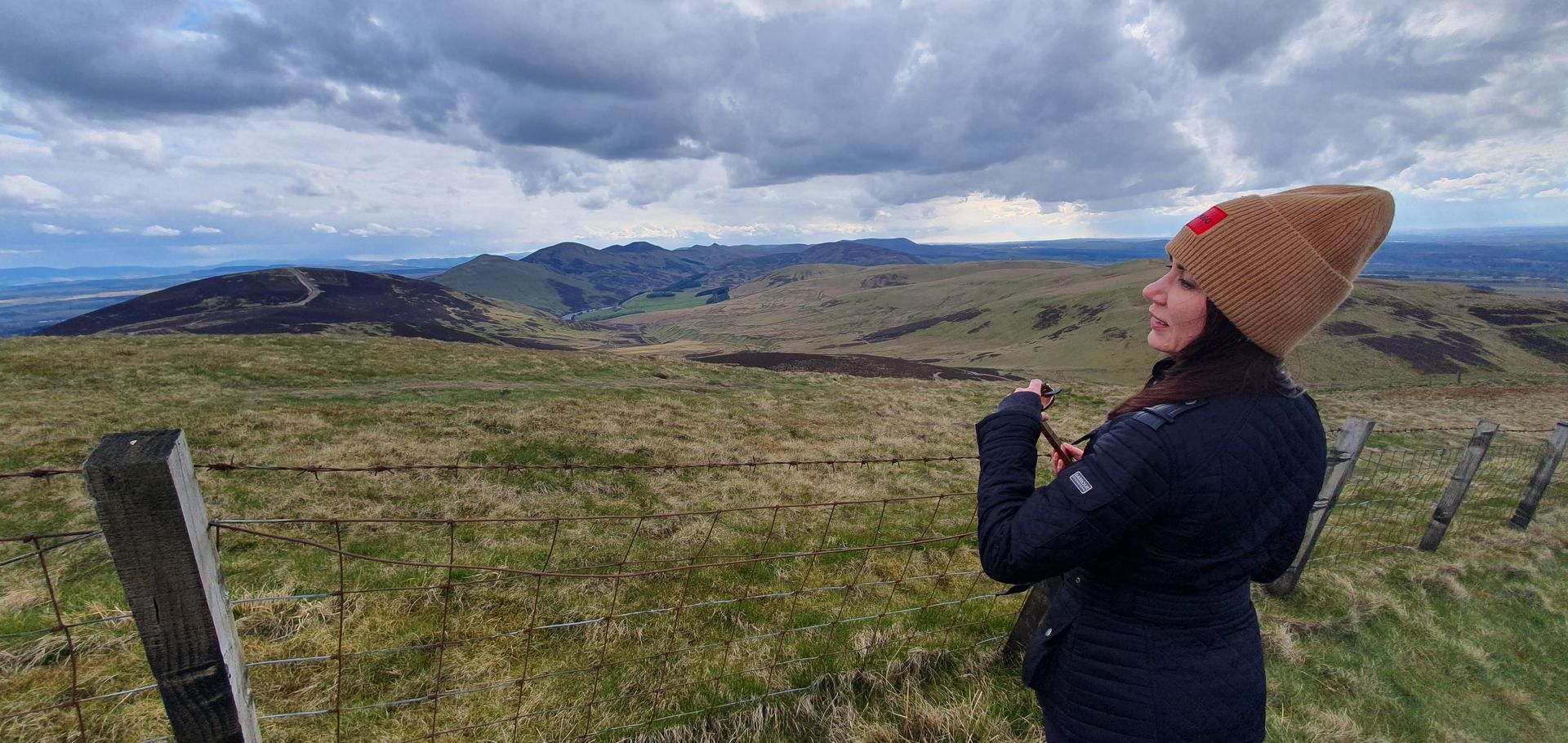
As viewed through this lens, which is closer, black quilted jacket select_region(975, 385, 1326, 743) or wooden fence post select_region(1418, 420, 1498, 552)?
black quilted jacket select_region(975, 385, 1326, 743)

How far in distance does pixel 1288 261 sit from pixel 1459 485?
10.7 m

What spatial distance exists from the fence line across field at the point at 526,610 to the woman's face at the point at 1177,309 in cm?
129

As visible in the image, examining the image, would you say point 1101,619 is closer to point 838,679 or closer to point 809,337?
point 838,679

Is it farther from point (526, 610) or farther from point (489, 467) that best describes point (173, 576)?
point (526, 610)

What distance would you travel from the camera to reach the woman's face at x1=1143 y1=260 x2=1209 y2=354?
96.5 inches

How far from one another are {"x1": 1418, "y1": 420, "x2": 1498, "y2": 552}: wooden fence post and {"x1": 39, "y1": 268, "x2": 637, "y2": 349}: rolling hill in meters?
125

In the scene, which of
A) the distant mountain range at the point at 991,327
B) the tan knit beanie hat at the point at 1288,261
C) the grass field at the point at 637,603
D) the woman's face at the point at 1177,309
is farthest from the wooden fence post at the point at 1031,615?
the distant mountain range at the point at 991,327

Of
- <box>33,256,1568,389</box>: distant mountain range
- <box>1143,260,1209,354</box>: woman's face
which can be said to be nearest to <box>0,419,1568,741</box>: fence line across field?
<box>1143,260,1209,354</box>: woman's face

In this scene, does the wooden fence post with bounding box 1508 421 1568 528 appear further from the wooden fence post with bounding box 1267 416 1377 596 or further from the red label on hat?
the red label on hat

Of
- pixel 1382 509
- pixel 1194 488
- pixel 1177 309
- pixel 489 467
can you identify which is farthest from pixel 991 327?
pixel 1194 488

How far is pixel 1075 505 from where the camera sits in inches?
91.0

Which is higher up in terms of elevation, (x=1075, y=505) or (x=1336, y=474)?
(x=1075, y=505)

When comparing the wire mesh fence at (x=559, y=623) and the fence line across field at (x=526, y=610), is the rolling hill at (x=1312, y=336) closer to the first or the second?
the fence line across field at (x=526, y=610)

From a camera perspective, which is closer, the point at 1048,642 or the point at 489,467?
the point at 1048,642
